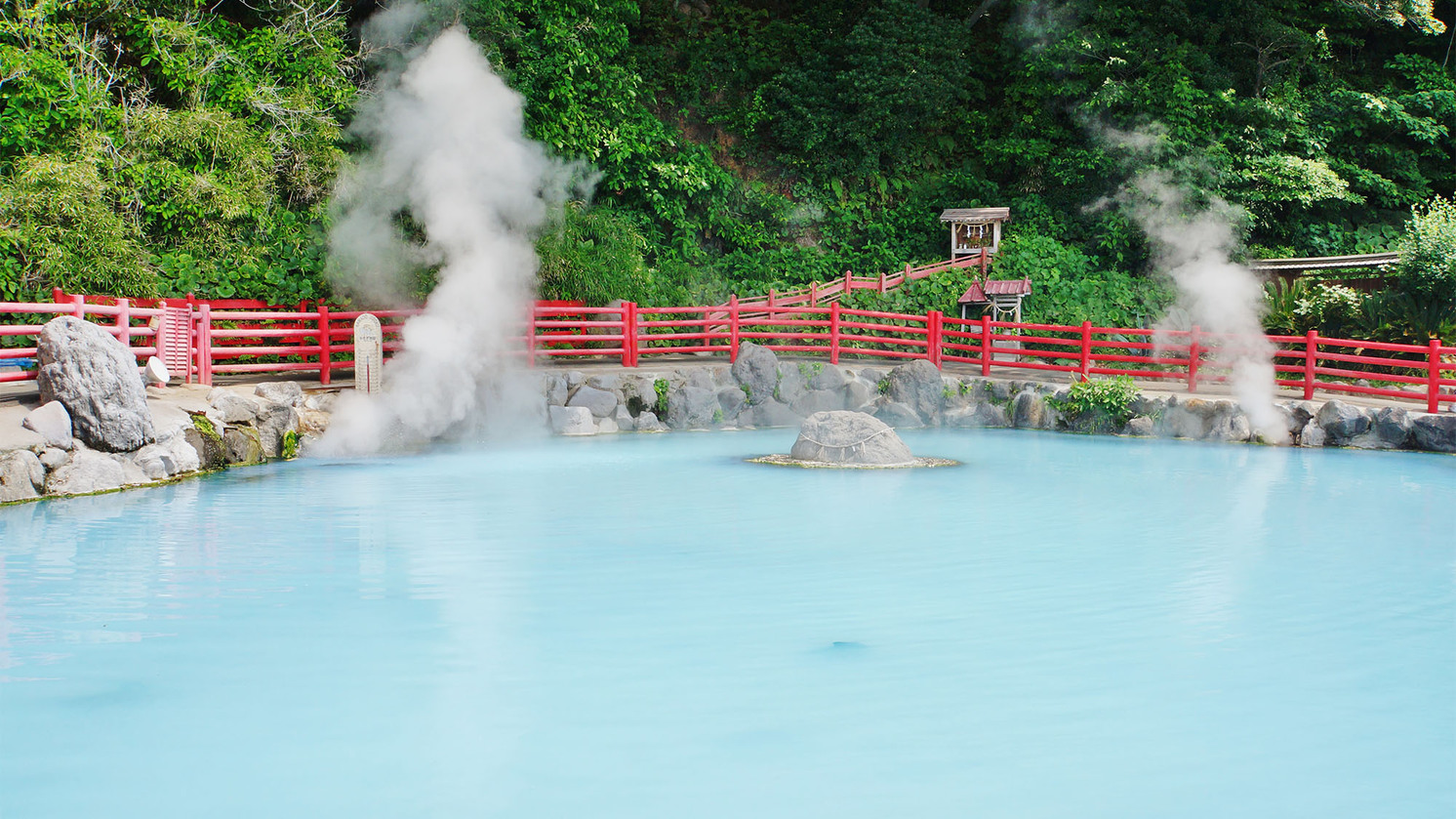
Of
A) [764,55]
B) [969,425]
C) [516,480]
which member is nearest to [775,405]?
[969,425]

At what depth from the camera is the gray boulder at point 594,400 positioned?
1555 centimetres

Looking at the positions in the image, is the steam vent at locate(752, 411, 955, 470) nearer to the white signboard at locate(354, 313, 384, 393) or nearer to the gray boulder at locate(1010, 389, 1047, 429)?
the gray boulder at locate(1010, 389, 1047, 429)

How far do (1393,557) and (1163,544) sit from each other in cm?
147

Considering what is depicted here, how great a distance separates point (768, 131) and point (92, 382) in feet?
57.8

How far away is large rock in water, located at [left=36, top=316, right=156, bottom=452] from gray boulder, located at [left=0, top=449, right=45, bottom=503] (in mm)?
615

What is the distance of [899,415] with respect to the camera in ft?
54.5

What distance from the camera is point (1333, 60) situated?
25.5 metres

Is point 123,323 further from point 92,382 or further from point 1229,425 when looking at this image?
point 1229,425

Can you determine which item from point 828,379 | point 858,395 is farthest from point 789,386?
point 858,395

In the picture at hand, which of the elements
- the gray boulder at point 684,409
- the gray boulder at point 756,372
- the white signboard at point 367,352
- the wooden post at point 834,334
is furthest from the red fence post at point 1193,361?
the white signboard at point 367,352

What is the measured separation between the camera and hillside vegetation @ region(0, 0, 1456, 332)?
15.6 metres

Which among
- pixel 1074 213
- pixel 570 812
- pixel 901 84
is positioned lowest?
pixel 570 812

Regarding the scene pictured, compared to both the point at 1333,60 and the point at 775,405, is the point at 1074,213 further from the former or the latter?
the point at 775,405

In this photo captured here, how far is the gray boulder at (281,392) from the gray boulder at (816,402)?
6551 mm
